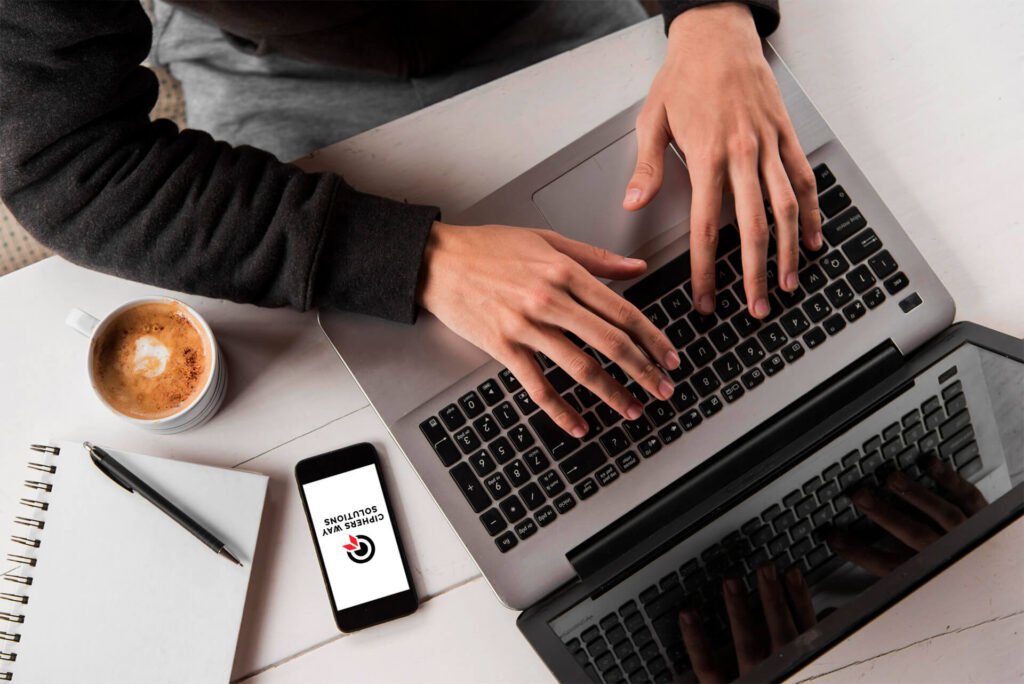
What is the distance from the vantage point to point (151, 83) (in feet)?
2.23

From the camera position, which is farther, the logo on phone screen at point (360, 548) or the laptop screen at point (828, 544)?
the logo on phone screen at point (360, 548)

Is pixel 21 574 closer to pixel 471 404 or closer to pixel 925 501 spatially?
pixel 471 404

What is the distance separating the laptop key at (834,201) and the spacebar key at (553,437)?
292mm

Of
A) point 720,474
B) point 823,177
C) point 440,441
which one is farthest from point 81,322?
point 823,177

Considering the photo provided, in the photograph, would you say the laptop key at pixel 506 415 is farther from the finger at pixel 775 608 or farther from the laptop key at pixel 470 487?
the finger at pixel 775 608

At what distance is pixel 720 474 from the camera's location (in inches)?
24.0

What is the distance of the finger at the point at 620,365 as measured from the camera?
1.96ft

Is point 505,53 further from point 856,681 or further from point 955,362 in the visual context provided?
point 856,681

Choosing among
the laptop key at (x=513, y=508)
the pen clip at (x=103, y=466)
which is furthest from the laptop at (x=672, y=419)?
the pen clip at (x=103, y=466)

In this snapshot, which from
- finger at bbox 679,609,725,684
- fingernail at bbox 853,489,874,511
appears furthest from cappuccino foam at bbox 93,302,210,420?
fingernail at bbox 853,489,874,511

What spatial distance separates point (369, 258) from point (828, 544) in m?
0.42

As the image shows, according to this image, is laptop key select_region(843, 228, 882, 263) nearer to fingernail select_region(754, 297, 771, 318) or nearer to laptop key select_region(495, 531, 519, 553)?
fingernail select_region(754, 297, 771, 318)

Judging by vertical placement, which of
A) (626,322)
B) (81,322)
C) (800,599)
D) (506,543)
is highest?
(81,322)

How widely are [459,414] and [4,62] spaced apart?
0.45 metres
